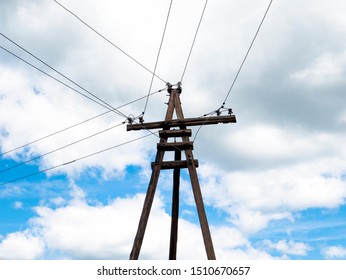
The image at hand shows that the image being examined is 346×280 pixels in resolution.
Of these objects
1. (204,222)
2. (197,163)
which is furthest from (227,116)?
(204,222)

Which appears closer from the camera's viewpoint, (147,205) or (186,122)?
(147,205)

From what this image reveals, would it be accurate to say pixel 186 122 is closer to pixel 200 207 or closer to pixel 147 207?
pixel 200 207

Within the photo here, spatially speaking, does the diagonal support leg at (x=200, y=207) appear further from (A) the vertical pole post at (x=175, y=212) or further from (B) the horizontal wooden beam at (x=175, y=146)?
(A) the vertical pole post at (x=175, y=212)

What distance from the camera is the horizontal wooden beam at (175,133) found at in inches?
488

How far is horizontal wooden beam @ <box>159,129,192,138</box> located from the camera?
1238cm

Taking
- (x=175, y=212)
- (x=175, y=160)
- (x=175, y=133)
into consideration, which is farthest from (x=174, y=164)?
(x=175, y=212)

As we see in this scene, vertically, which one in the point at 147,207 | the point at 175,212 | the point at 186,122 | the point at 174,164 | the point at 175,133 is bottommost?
the point at 147,207

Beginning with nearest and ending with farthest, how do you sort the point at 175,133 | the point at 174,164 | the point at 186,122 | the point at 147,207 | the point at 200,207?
the point at 200,207, the point at 147,207, the point at 174,164, the point at 175,133, the point at 186,122

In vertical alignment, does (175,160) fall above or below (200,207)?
above

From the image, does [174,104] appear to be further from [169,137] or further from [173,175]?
[173,175]

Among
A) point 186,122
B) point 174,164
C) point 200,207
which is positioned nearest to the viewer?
point 200,207

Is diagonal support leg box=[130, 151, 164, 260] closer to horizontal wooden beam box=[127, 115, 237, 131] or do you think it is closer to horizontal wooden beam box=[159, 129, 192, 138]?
horizontal wooden beam box=[159, 129, 192, 138]

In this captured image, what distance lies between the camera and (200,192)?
1158cm

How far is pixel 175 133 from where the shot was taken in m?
A: 12.4
